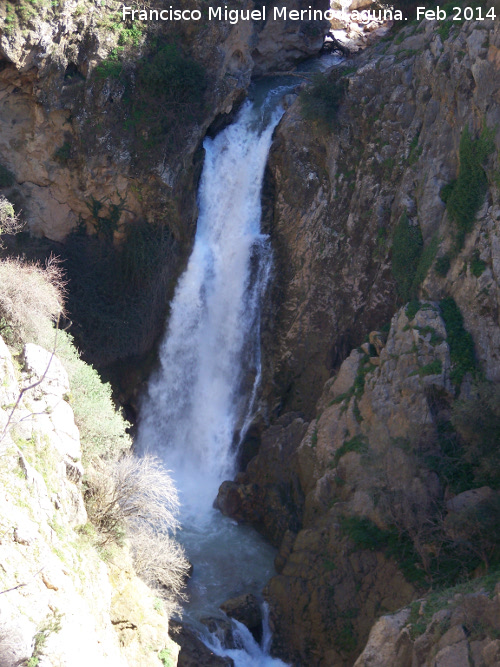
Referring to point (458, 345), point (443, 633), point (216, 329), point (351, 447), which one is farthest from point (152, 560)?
point (216, 329)

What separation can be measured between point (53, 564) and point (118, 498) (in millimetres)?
3473

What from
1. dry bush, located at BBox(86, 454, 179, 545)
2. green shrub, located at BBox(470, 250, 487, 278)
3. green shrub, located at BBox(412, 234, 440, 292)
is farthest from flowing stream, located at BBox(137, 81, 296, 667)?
green shrub, located at BBox(470, 250, 487, 278)

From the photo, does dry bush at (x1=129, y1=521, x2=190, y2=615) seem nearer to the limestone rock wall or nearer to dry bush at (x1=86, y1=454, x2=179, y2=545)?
dry bush at (x1=86, y1=454, x2=179, y2=545)

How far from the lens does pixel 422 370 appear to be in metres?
17.0

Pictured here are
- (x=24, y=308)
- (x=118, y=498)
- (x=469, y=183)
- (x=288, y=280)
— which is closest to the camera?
(x=118, y=498)

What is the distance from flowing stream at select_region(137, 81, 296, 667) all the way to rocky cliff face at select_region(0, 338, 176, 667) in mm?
8552

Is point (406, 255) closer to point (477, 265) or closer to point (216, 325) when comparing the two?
point (477, 265)

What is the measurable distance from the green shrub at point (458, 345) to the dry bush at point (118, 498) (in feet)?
25.3

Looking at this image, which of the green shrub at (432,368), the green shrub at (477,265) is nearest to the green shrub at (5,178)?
the green shrub at (432,368)

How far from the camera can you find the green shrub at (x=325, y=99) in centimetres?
2242

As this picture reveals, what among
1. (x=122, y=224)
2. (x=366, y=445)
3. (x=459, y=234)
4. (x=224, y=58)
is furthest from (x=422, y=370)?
(x=224, y=58)

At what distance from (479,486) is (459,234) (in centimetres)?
662

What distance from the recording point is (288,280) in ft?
75.3

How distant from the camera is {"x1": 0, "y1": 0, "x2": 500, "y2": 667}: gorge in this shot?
15969 millimetres
